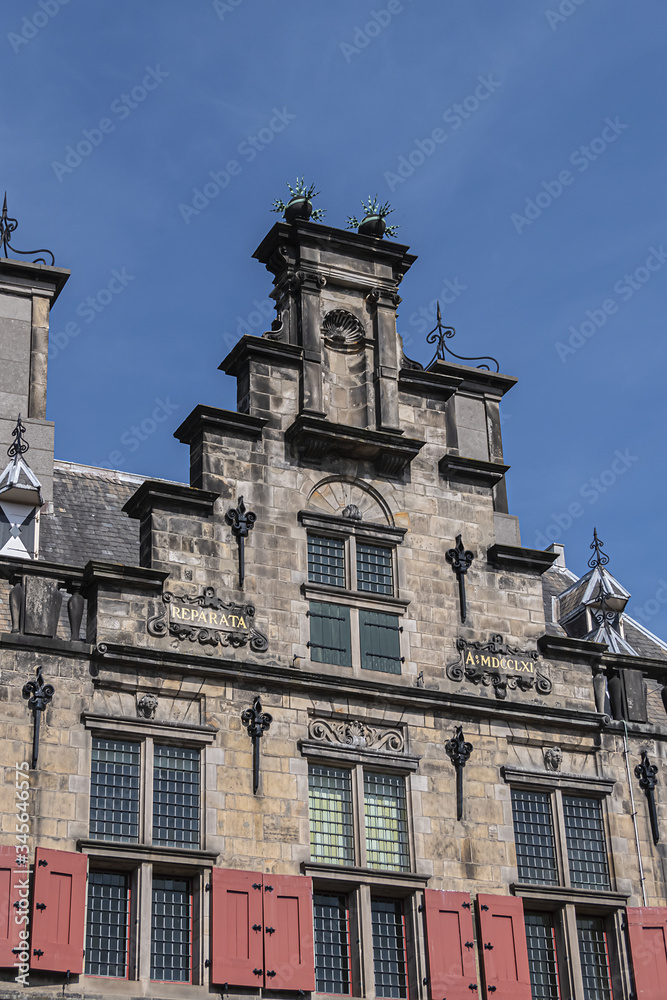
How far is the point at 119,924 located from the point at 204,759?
254cm

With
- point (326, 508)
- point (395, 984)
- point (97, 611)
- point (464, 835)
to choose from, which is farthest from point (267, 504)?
point (395, 984)

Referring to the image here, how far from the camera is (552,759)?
24.7 metres

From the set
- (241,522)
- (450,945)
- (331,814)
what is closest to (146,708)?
(331,814)

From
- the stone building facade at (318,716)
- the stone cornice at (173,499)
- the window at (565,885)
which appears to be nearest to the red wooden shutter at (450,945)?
the stone building facade at (318,716)

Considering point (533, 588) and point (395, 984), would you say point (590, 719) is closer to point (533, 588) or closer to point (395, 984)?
point (533, 588)

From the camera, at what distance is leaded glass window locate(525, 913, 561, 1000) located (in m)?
23.3

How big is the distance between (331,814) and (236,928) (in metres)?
2.40

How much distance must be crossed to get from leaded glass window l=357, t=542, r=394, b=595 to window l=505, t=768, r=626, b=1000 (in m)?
3.36

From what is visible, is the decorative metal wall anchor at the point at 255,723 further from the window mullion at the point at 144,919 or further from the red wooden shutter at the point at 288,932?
the window mullion at the point at 144,919

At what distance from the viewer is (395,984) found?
22.3m

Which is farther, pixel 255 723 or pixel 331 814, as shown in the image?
pixel 331 814

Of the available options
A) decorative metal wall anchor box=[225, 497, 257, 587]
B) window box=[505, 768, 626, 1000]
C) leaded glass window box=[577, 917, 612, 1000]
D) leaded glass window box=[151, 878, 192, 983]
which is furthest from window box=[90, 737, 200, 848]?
leaded glass window box=[577, 917, 612, 1000]

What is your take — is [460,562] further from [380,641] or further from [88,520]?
[88,520]

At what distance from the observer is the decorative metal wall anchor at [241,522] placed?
78.4 feet
